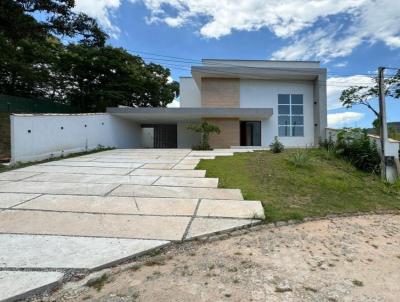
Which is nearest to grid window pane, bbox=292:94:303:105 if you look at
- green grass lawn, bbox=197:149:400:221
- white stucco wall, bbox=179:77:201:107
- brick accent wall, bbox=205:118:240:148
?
brick accent wall, bbox=205:118:240:148

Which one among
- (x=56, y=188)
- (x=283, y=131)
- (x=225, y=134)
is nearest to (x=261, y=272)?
(x=56, y=188)

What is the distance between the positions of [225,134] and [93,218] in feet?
50.7

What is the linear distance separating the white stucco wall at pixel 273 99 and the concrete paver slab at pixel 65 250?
690 inches

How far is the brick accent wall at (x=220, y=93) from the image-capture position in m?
20.2

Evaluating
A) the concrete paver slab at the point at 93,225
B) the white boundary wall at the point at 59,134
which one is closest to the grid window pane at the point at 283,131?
the white boundary wall at the point at 59,134

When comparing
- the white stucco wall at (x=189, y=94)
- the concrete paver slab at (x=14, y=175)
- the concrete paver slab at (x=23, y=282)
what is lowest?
the concrete paver slab at (x=23, y=282)

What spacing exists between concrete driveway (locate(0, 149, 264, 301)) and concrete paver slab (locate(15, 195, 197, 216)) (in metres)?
0.01

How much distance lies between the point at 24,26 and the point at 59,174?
664 centimetres

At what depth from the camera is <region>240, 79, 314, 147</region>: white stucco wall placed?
2030cm

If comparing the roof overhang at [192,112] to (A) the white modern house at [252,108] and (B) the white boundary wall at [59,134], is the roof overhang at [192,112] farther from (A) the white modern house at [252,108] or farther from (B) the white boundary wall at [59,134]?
(B) the white boundary wall at [59,134]

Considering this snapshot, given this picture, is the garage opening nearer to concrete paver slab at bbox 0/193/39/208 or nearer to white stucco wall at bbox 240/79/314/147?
white stucco wall at bbox 240/79/314/147

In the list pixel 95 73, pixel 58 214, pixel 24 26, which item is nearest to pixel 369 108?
pixel 95 73

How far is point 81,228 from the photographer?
4113 mm

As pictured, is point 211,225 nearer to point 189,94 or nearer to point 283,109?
point 283,109
